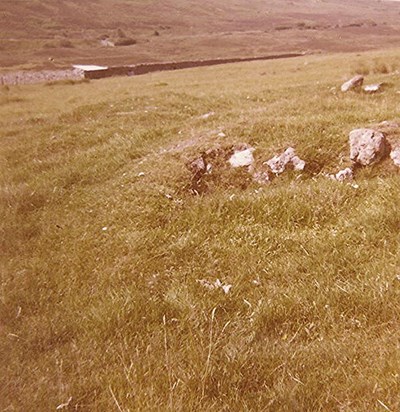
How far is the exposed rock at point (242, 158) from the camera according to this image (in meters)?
8.16

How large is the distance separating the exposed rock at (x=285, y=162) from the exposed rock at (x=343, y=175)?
0.66 meters

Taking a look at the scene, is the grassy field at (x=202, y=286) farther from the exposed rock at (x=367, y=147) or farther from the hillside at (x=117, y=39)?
the hillside at (x=117, y=39)

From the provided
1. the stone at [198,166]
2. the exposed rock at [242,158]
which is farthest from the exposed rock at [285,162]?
the stone at [198,166]

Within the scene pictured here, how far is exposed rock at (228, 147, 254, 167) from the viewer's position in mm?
8156

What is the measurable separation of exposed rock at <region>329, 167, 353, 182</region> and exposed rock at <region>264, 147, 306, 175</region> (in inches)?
26.1

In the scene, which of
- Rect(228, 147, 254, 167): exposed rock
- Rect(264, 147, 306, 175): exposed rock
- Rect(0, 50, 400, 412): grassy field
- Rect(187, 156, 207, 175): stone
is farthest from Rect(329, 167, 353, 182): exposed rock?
Rect(187, 156, 207, 175): stone

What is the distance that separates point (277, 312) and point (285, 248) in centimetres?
134

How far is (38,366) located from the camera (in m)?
4.12

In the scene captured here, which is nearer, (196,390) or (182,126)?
(196,390)

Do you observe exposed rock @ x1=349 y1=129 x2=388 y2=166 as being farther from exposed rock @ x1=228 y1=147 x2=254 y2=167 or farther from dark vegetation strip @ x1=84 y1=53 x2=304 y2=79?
dark vegetation strip @ x1=84 y1=53 x2=304 y2=79

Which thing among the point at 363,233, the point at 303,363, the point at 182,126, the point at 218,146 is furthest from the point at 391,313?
the point at 182,126

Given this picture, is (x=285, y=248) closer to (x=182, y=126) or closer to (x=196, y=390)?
(x=196, y=390)

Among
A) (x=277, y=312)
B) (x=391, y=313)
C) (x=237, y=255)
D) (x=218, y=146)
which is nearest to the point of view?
(x=391, y=313)

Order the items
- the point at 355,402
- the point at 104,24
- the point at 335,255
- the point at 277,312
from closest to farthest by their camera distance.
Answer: the point at 355,402 → the point at 277,312 → the point at 335,255 → the point at 104,24
